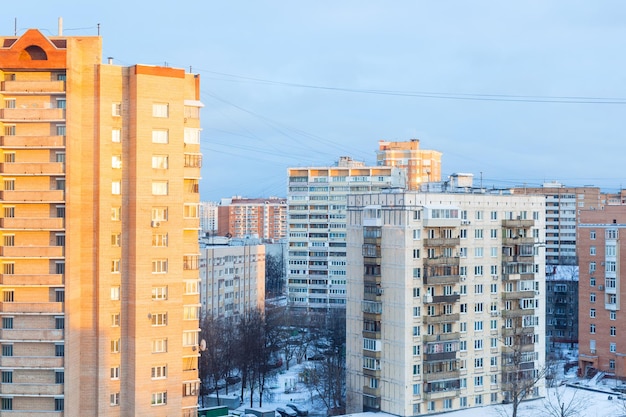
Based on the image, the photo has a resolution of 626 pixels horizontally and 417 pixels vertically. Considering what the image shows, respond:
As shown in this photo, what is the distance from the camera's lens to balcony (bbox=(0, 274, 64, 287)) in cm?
2242

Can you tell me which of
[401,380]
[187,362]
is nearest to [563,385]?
[401,380]

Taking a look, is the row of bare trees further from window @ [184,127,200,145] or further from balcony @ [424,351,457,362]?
window @ [184,127,200,145]

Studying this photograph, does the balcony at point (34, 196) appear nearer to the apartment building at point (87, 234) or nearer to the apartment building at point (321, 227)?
the apartment building at point (87, 234)

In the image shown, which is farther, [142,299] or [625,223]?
[625,223]

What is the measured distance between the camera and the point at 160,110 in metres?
23.5

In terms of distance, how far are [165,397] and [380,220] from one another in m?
11.2

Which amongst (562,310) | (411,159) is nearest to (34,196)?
(562,310)

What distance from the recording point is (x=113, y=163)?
2325 cm

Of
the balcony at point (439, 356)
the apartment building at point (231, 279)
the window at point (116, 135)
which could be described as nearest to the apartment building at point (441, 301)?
the balcony at point (439, 356)

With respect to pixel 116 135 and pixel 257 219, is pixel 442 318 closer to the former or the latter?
pixel 116 135

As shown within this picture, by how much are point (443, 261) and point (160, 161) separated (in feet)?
39.7

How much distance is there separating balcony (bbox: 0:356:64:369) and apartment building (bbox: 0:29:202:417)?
4cm

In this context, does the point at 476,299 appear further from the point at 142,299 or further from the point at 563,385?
the point at 142,299

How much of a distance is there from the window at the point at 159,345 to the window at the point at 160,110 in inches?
246
